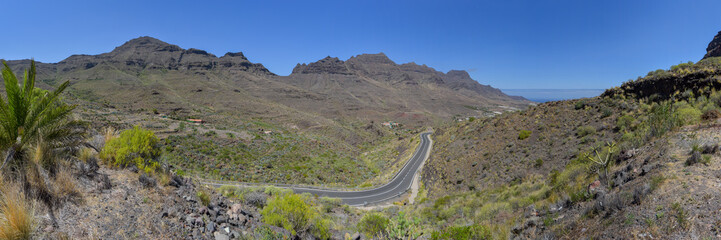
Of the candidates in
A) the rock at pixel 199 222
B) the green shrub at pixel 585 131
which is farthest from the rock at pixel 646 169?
the green shrub at pixel 585 131

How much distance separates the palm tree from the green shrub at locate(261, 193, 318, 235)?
436 centimetres

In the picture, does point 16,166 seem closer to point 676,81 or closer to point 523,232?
point 523,232

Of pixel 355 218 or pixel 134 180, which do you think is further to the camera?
pixel 355 218

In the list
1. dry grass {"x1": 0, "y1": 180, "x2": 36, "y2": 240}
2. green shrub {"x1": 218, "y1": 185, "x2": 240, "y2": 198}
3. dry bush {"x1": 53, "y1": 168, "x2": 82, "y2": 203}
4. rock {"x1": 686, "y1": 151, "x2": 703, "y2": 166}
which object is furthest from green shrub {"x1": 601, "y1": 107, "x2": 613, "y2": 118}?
dry grass {"x1": 0, "y1": 180, "x2": 36, "y2": 240}

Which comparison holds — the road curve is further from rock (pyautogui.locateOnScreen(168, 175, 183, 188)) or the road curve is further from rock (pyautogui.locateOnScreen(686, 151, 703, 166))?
rock (pyautogui.locateOnScreen(686, 151, 703, 166))

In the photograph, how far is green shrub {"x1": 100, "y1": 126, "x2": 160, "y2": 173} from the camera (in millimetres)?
5816

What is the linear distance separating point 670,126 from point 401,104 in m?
161

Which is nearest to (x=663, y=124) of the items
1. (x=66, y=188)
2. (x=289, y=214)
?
(x=289, y=214)

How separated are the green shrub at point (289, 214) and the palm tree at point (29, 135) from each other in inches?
172

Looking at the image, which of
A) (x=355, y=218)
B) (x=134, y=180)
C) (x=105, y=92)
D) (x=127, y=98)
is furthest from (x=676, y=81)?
(x=105, y=92)

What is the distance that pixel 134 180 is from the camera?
5.56 metres

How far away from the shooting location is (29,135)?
160 inches

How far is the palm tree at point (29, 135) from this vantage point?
12.4ft

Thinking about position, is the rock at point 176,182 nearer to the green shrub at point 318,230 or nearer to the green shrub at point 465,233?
the green shrub at point 318,230
